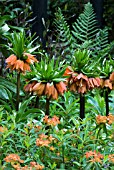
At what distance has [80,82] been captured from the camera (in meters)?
2.66

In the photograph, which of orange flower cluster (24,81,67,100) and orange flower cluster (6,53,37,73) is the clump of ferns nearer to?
orange flower cluster (6,53,37,73)

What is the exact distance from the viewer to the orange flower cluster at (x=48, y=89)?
250 cm

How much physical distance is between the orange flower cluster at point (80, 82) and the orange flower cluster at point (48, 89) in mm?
139

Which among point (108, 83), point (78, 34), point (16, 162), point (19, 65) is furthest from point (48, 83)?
point (78, 34)

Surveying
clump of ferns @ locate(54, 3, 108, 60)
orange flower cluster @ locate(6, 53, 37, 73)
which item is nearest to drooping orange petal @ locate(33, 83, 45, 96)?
orange flower cluster @ locate(6, 53, 37, 73)

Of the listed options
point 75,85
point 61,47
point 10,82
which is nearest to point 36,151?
point 75,85

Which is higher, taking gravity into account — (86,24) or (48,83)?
(86,24)

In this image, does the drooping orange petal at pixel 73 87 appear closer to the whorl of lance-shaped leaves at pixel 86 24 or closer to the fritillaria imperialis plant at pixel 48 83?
the fritillaria imperialis plant at pixel 48 83

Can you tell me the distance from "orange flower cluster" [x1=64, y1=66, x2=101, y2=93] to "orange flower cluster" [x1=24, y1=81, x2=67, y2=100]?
139 millimetres

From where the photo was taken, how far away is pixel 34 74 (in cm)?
262

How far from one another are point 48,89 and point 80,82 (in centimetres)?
25

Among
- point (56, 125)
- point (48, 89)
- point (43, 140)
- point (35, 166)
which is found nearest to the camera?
point (35, 166)

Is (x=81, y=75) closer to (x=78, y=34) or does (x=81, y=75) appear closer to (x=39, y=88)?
(x=39, y=88)

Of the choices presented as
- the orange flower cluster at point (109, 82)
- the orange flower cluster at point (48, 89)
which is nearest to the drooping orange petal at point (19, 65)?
the orange flower cluster at point (48, 89)
